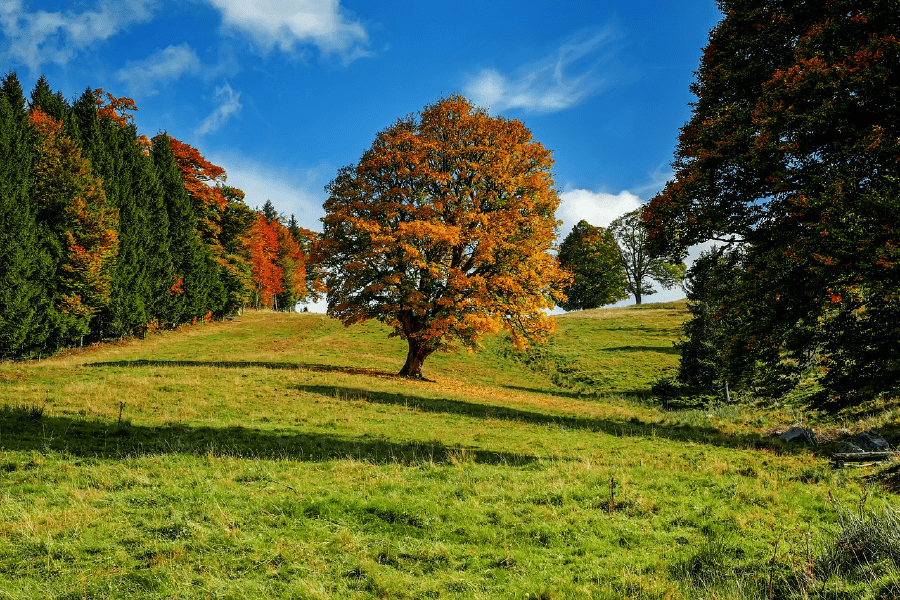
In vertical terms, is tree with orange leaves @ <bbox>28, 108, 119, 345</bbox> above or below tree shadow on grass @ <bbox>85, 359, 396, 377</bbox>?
above

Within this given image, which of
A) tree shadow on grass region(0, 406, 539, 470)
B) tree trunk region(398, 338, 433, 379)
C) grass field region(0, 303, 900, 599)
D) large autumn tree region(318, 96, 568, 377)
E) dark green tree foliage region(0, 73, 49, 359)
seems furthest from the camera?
dark green tree foliage region(0, 73, 49, 359)

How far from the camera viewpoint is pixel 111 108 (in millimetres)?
49281

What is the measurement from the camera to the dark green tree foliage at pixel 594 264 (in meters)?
73.2

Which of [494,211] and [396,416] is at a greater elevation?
[494,211]

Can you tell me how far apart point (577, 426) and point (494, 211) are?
13.1 m

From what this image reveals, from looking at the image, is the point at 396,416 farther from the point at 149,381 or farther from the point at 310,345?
the point at 310,345

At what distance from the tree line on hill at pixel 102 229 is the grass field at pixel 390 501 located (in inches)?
607

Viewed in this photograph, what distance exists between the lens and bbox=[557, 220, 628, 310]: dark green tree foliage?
73.2 metres

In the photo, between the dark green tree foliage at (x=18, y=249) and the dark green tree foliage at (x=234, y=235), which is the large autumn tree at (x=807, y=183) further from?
the dark green tree foliage at (x=234, y=235)

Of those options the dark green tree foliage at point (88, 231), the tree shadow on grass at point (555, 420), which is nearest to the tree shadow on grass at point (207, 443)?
the tree shadow on grass at point (555, 420)

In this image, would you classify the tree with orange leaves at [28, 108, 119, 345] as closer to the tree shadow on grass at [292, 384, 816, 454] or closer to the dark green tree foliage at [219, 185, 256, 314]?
the dark green tree foliage at [219, 185, 256, 314]

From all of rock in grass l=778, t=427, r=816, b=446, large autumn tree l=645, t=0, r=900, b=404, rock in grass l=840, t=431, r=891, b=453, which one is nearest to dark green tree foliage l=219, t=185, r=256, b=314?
large autumn tree l=645, t=0, r=900, b=404

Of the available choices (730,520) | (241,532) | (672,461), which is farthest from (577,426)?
(241,532)

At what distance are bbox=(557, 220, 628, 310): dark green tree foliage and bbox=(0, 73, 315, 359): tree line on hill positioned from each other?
148ft
